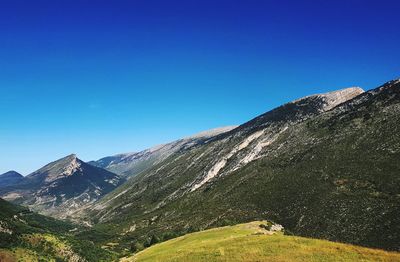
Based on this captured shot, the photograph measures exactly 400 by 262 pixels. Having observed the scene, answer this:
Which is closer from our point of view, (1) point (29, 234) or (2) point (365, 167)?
(1) point (29, 234)

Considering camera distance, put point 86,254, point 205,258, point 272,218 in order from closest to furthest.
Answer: point 205,258, point 86,254, point 272,218

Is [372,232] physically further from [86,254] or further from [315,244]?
[315,244]

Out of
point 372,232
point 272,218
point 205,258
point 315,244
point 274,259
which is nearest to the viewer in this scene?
point 274,259

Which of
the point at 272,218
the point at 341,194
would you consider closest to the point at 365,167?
the point at 341,194

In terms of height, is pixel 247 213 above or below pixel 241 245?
below

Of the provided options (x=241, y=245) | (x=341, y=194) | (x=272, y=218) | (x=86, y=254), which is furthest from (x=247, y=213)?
(x=241, y=245)

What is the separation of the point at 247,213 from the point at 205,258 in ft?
514

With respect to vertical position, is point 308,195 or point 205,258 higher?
point 205,258

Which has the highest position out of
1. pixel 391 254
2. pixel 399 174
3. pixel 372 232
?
pixel 391 254

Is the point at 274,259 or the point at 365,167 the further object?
the point at 365,167

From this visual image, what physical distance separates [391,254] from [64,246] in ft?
323

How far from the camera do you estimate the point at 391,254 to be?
114 feet

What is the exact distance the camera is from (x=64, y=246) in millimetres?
114625

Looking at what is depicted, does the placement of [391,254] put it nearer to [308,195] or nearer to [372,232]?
[372,232]
